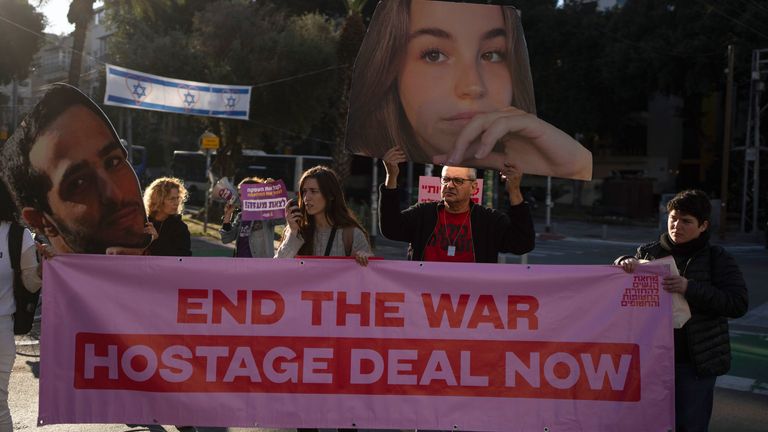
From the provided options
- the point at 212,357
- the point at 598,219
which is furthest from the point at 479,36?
the point at 598,219

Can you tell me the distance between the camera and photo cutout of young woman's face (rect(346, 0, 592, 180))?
4680 millimetres

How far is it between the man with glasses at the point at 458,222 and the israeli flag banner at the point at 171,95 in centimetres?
1633

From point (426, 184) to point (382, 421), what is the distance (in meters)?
6.93

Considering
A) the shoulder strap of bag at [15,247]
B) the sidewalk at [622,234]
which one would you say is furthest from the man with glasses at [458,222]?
the sidewalk at [622,234]

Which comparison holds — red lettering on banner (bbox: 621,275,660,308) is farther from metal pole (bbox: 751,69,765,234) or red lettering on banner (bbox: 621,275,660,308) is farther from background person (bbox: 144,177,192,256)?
metal pole (bbox: 751,69,765,234)

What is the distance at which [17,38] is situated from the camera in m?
43.7

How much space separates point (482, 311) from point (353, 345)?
0.77m

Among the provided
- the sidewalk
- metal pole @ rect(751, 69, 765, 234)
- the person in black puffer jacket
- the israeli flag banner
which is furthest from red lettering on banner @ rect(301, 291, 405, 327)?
metal pole @ rect(751, 69, 765, 234)

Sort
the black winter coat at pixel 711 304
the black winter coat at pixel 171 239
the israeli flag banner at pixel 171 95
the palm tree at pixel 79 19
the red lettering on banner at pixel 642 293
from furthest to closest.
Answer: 1. the palm tree at pixel 79 19
2. the israeli flag banner at pixel 171 95
3. the black winter coat at pixel 171 239
4. the red lettering on banner at pixel 642 293
5. the black winter coat at pixel 711 304

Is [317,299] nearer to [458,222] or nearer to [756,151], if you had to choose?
[458,222]

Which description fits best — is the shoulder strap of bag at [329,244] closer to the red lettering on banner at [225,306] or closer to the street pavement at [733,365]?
the red lettering on banner at [225,306]

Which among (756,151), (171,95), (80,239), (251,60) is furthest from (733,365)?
(756,151)

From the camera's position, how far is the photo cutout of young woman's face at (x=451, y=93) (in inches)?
184

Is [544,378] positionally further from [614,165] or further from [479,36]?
[614,165]
